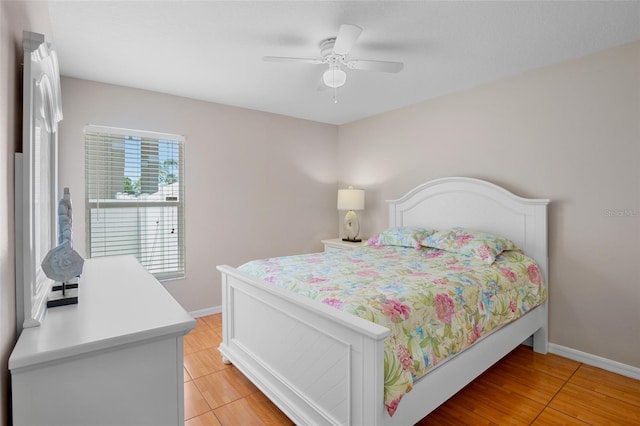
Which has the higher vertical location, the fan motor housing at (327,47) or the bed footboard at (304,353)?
the fan motor housing at (327,47)

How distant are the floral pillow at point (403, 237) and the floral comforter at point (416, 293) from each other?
19 centimetres

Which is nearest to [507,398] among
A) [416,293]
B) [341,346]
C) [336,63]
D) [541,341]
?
[541,341]

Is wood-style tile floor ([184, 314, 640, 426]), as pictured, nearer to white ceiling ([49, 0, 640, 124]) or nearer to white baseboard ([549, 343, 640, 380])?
white baseboard ([549, 343, 640, 380])

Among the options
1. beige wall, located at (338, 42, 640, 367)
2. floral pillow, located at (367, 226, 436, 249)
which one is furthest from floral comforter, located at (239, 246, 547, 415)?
beige wall, located at (338, 42, 640, 367)

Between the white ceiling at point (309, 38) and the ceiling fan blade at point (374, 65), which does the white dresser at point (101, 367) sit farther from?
the ceiling fan blade at point (374, 65)

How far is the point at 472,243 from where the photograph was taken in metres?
2.67

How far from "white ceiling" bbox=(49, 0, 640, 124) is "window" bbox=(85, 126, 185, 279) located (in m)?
0.56

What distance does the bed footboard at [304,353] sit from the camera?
1.39 metres

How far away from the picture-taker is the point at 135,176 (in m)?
3.22

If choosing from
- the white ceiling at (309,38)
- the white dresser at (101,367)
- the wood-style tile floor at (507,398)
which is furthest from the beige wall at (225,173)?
the white dresser at (101,367)

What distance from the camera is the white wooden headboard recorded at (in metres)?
2.72

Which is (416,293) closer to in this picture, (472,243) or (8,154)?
(472,243)

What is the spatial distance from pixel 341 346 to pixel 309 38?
6.28ft

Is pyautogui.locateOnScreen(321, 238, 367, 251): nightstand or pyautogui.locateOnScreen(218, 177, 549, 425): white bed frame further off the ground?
pyautogui.locateOnScreen(321, 238, 367, 251): nightstand
